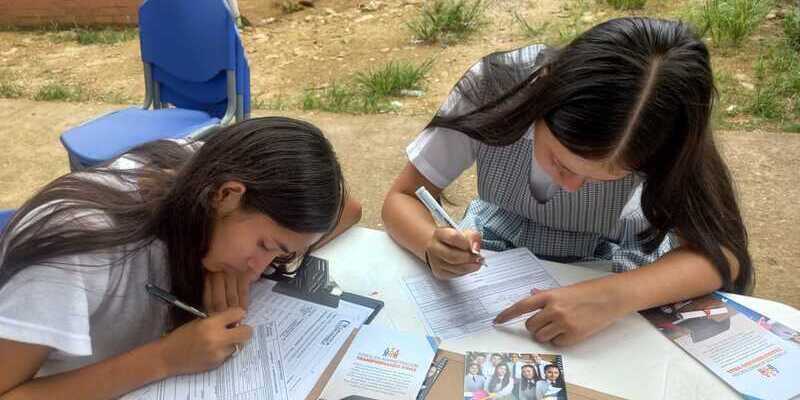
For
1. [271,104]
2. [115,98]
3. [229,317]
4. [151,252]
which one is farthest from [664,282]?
[115,98]

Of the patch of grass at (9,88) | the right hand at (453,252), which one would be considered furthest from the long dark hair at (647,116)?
the patch of grass at (9,88)

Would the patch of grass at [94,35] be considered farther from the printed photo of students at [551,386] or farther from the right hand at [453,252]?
the printed photo of students at [551,386]

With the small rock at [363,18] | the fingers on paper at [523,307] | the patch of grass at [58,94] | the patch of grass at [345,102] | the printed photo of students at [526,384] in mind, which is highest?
the fingers on paper at [523,307]

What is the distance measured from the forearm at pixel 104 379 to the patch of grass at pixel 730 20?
377cm

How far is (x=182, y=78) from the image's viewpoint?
2361 mm

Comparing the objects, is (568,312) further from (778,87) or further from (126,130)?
(778,87)

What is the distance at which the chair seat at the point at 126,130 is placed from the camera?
213 cm

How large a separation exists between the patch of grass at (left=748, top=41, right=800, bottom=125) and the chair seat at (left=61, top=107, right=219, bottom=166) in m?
2.72

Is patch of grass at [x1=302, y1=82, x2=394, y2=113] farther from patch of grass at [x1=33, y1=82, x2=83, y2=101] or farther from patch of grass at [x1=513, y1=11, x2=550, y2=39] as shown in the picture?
patch of grass at [x1=33, y1=82, x2=83, y2=101]

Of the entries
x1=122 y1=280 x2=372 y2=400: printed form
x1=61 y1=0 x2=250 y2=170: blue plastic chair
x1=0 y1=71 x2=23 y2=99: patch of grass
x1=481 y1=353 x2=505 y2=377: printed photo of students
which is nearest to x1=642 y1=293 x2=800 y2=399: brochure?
x1=481 y1=353 x2=505 y2=377: printed photo of students

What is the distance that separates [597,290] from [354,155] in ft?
7.32

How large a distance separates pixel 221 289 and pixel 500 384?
49 centimetres

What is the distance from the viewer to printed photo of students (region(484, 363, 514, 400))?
0.97m

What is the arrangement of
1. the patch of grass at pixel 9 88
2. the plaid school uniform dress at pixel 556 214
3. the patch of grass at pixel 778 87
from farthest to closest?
the patch of grass at pixel 9 88 → the patch of grass at pixel 778 87 → the plaid school uniform dress at pixel 556 214
